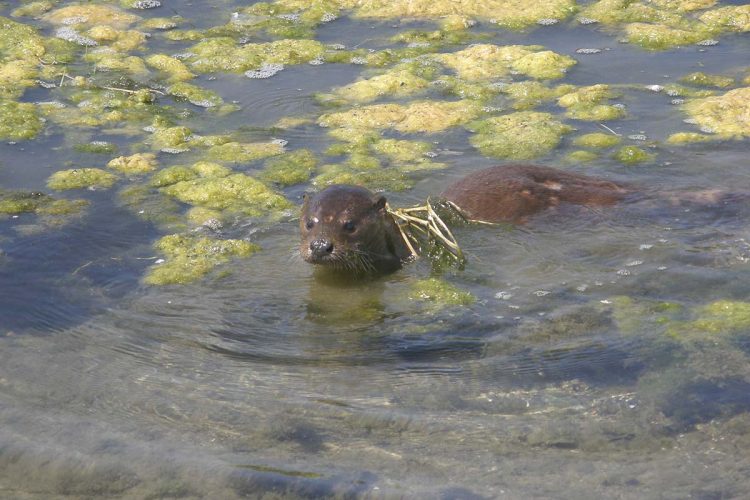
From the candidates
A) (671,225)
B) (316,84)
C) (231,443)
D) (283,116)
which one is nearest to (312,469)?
(231,443)

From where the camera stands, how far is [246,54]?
37.2ft

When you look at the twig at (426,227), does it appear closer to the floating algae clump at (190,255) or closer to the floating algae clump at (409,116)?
the floating algae clump at (190,255)

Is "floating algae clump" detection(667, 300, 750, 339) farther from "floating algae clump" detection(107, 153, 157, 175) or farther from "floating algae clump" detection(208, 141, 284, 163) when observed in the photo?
"floating algae clump" detection(107, 153, 157, 175)

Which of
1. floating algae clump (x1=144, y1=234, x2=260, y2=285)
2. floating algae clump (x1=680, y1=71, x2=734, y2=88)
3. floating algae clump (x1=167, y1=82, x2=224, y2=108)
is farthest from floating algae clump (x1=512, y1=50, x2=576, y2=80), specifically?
floating algae clump (x1=144, y1=234, x2=260, y2=285)

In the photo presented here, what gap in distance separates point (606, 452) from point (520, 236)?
2958 millimetres

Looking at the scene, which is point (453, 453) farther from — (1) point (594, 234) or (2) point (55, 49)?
(2) point (55, 49)

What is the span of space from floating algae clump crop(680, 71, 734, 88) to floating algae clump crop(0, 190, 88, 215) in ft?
19.3

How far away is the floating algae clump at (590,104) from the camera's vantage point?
9758mm

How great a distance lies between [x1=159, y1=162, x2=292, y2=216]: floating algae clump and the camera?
8.38 m

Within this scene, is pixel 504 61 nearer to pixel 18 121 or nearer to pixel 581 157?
pixel 581 157

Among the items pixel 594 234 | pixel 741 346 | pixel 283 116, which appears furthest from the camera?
pixel 283 116

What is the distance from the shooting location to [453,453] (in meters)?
4.93

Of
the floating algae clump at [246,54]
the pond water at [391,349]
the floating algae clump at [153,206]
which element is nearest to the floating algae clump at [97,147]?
the pond water at [391,349]

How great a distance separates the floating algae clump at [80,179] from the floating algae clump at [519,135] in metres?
3.20
